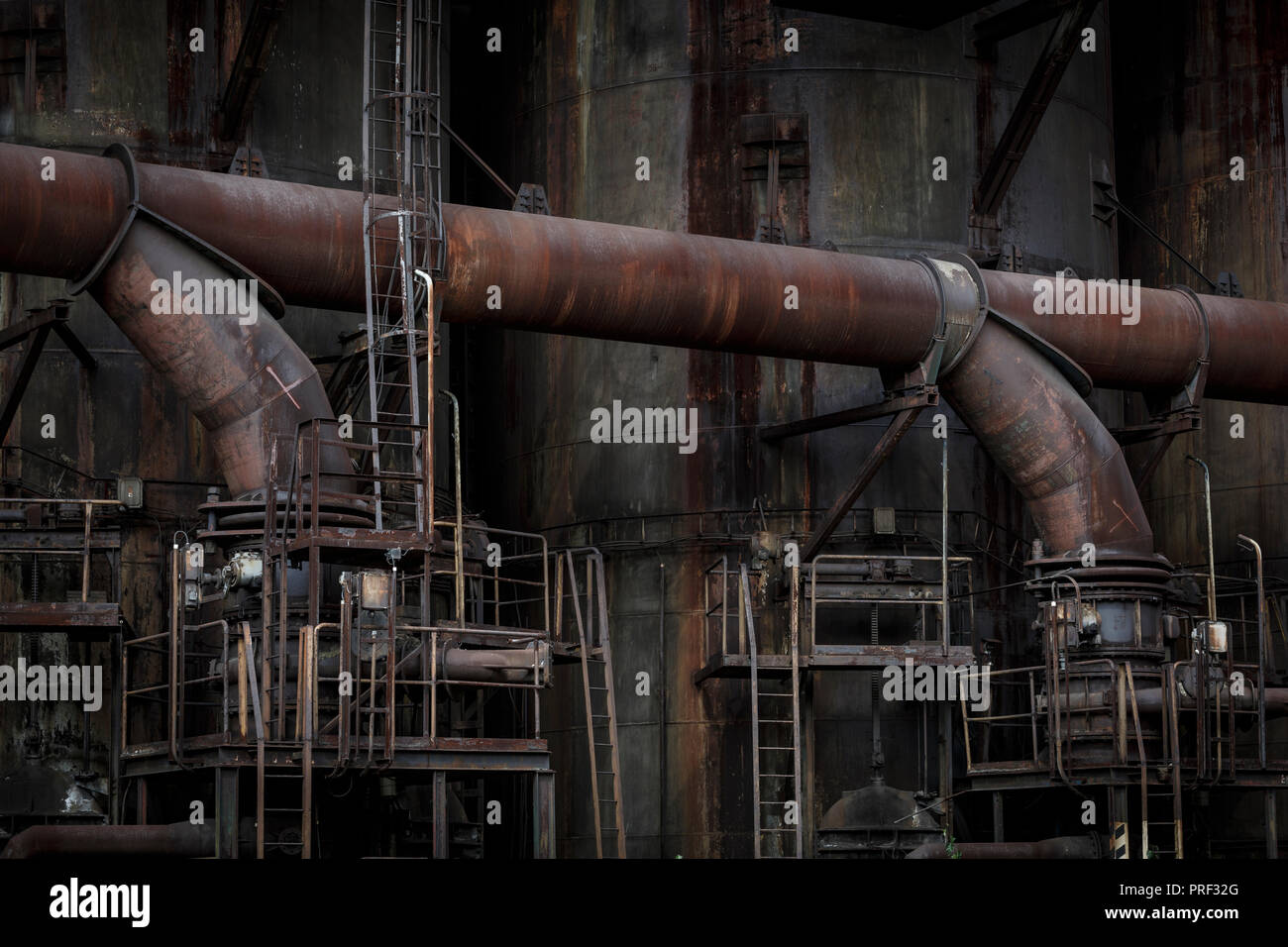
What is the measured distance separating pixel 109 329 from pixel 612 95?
662 centimetres

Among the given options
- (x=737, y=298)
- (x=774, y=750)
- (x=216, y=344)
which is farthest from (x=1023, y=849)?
(x=216, y=344)

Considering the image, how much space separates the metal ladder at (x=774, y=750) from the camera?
2005cm

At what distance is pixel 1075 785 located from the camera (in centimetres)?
1912

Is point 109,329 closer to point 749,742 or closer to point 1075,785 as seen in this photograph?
point 749,742

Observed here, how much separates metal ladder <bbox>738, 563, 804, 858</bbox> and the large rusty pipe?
267 cm

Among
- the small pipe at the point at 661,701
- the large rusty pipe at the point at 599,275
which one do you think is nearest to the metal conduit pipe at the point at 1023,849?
the small pipe at the point at 661,701

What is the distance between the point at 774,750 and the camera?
2092 centimetres

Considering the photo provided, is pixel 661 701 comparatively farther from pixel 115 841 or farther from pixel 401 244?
pixel 115 841

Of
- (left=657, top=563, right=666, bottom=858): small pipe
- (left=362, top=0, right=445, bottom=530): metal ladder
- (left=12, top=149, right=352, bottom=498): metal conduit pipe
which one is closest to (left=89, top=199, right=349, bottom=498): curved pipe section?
(left=12, top=149, right=352, bottom=498): metal conduit pipe

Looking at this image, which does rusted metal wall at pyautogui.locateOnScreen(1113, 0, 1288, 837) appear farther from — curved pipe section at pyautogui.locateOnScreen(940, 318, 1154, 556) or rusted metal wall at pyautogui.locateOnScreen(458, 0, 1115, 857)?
curved pipe section at pyautogui.locateOnScreen(940, 318, 1154, 556)

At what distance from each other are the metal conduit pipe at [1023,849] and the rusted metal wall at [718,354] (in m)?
2.25

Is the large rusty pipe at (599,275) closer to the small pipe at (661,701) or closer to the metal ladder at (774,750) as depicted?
the metal ladder at (774,750)
